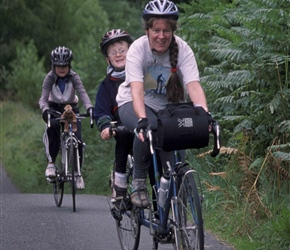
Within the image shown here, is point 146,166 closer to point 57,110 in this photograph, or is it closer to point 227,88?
point 227,88

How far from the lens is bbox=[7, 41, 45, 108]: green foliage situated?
3366cm

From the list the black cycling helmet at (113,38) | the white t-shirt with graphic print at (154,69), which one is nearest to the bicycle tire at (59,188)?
the black cycling helmet at (113,38)

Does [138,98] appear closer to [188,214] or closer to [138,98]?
[138,98]

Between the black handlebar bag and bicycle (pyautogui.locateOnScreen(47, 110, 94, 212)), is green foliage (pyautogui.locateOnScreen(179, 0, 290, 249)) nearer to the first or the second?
bicycle (pyautogui.locateOnScreen(47, 110, 94, 212))

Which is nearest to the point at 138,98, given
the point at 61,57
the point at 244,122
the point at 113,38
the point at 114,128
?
the point at 114,128

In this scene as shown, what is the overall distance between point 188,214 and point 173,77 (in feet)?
3.90

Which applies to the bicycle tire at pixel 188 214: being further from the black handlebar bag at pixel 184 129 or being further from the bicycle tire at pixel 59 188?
the bicycle tire at pixel 59 188

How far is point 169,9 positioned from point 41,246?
298 centimetres

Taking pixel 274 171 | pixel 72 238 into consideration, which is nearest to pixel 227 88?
pixel 274 171

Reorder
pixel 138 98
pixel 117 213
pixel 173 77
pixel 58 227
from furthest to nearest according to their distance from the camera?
1. pixel 58 227
2. pixel 117 213
3. pixel 173 77
4. pixel 138 98

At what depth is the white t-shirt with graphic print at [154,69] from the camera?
7445 millimetres

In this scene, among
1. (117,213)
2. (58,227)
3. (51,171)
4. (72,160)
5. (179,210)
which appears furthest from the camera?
(51,171)

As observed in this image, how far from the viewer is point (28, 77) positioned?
110 feet

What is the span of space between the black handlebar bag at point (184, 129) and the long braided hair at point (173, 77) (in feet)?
2.10
